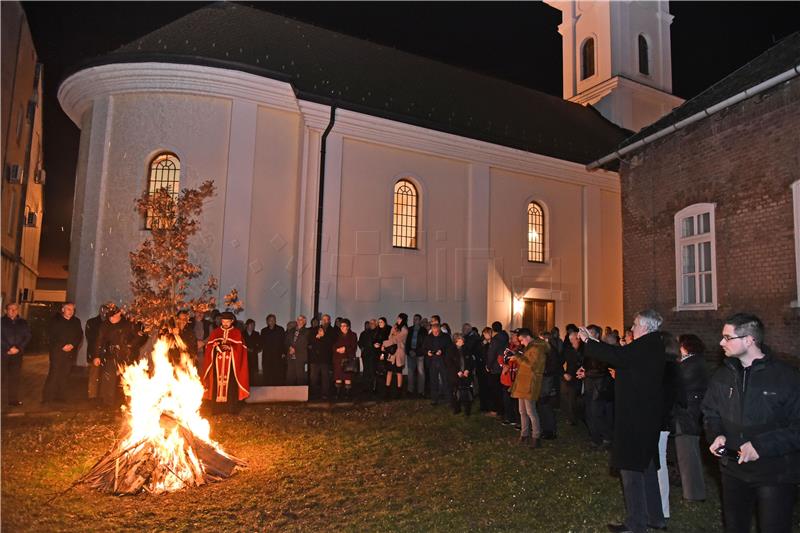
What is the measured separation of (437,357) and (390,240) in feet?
18.3

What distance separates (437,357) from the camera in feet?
36.8

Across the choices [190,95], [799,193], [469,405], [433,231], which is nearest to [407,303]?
[433,231]

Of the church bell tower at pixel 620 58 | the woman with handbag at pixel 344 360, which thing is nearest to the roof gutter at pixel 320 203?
the woman with handbag at pixel 344 360

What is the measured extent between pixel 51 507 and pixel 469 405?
6.48m

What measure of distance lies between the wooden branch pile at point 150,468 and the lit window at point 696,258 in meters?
9.79

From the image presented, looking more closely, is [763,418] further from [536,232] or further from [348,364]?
[536,232]

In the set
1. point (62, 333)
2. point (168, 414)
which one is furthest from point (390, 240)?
point (168, 414)

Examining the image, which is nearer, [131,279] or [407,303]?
[131,279]

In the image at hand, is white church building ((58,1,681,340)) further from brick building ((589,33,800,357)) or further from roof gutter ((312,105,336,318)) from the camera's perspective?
brick building ((589,33,800,357))

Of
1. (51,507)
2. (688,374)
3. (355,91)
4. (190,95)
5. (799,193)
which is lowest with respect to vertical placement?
(51,507)

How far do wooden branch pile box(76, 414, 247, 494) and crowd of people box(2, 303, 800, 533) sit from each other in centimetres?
302

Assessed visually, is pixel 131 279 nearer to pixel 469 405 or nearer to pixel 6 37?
pixel 469 405

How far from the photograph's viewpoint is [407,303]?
1603 cm

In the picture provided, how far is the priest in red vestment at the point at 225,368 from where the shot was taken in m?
9.66
